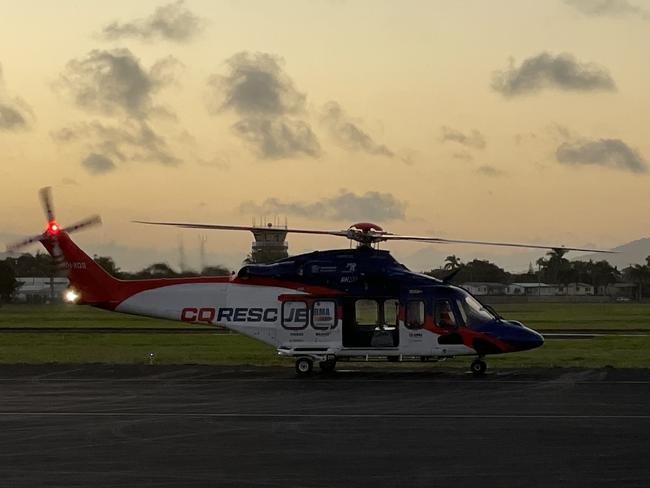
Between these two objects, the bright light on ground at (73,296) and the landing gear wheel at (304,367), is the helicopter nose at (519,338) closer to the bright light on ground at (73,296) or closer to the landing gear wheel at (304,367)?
the landing gear wheel at (304,367)

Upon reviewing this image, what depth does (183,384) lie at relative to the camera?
27.4m

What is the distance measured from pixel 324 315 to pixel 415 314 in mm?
2551

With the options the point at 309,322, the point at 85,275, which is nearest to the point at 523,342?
the point at 309,322

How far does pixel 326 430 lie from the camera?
18.4m

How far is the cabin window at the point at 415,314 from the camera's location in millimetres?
30172

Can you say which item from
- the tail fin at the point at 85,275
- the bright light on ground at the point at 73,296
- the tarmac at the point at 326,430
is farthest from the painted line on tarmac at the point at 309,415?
the bright light on ground at the point at 73,296

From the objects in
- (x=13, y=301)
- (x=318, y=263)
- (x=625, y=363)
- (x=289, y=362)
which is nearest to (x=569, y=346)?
(x=625, y=363)

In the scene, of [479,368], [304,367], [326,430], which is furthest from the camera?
[304,367]

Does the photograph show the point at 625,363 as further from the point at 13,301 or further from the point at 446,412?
the point at 13,301

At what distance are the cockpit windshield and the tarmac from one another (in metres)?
1.49

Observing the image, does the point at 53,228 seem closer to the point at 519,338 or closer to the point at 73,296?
the point at 73,296

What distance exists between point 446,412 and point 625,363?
15.6 meters

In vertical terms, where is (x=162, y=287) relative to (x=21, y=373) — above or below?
above

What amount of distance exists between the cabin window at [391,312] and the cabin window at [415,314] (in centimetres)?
44
